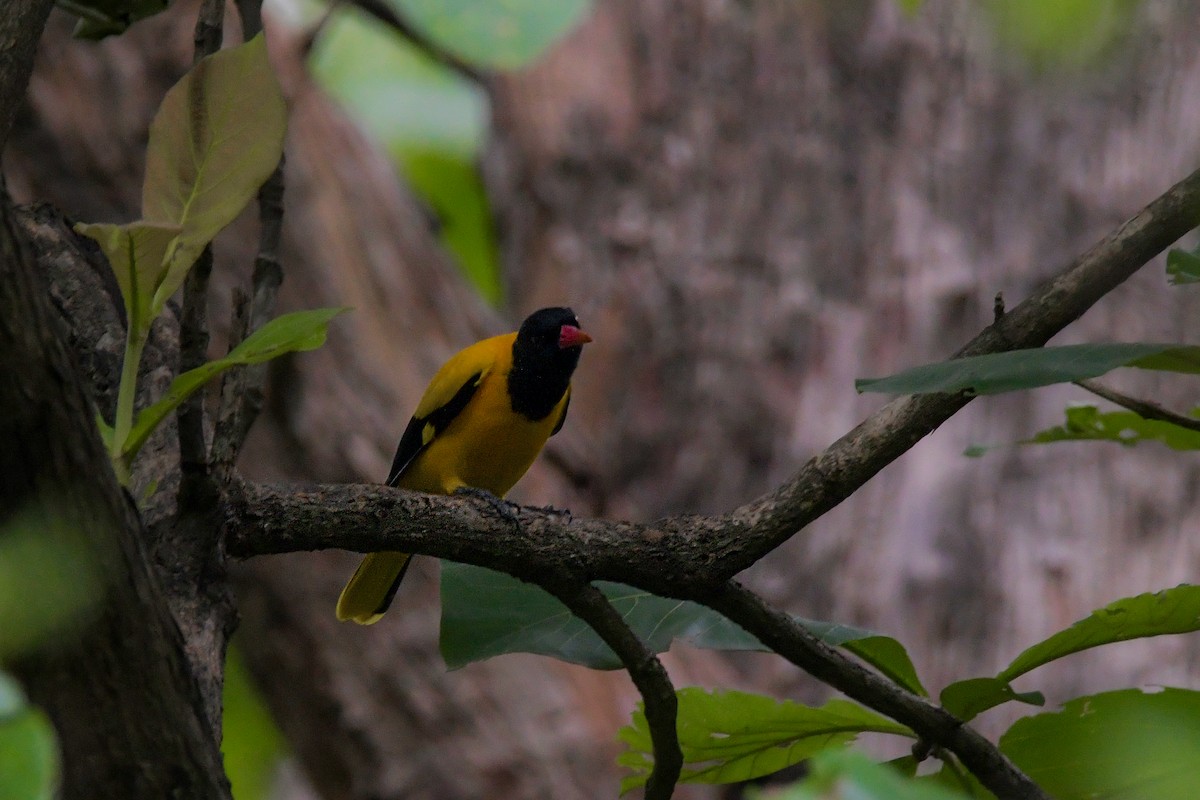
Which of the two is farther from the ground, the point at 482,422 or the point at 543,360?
the point at 543,360

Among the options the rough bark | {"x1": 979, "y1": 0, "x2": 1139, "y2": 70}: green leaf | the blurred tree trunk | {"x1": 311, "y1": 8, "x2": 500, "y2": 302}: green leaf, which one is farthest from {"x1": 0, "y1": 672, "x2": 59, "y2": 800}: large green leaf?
{"x1": 311, "y1": 8, "x2": 500, "y2": 302}: green leaf

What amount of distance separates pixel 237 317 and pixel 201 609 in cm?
41

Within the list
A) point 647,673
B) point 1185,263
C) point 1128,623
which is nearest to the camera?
point 1185,263

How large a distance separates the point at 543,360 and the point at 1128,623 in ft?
8.86

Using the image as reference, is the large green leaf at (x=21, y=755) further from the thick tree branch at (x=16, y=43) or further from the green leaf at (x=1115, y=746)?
the thick tree branch at (x=16, y=43)

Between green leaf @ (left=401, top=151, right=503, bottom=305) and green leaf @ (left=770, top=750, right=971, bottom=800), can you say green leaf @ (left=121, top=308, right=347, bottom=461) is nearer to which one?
green leaf @ (left=770, top=750, right=971, bottom=800)

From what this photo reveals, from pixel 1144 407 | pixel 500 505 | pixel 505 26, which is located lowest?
pixel 1144 407

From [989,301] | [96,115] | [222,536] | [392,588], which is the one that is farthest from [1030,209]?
[222,536]

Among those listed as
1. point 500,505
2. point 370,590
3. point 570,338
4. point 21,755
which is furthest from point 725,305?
point 21,755

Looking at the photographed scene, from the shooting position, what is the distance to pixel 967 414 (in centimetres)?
475

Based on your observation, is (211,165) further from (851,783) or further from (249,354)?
(851,783)

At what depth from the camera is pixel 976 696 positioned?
5.58 feet

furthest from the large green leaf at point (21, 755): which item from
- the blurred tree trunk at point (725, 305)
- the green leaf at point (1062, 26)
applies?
the blurred tree trunk at point (725, 305)

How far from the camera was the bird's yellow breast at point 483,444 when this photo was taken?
12.8 feet
